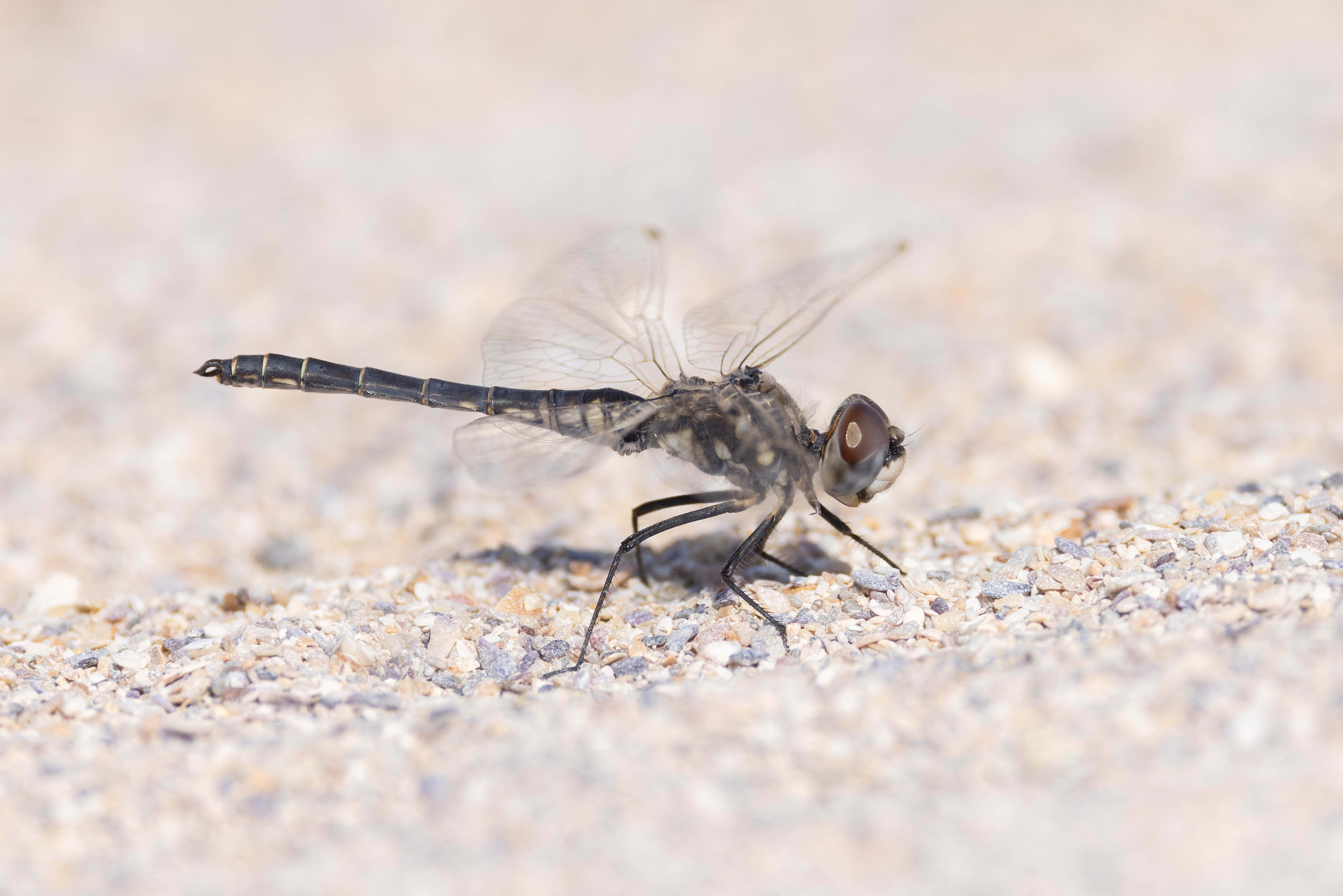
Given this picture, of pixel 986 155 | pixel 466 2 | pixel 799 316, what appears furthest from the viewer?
pixel 466 2

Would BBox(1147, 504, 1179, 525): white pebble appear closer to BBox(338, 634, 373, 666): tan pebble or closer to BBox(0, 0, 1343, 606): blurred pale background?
BBox(0, 0, 1343, 606): blurred pale background

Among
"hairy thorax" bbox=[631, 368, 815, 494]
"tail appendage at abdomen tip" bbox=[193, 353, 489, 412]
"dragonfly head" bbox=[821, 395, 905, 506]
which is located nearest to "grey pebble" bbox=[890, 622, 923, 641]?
"dragonfly head" bbox=[821, 395, 905, 506]

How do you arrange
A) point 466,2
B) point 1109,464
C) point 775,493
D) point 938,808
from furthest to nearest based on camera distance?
point 466,2 < point 1109,464 < point 775,493 < point 938,808

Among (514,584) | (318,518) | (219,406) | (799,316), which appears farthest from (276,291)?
(799,316)

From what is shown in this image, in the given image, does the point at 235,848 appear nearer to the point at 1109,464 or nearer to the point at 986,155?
the point at 1109,464

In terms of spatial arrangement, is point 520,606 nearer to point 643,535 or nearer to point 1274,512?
point 643,535

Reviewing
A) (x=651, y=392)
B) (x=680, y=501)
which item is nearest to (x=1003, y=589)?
(x=680, y=501)
